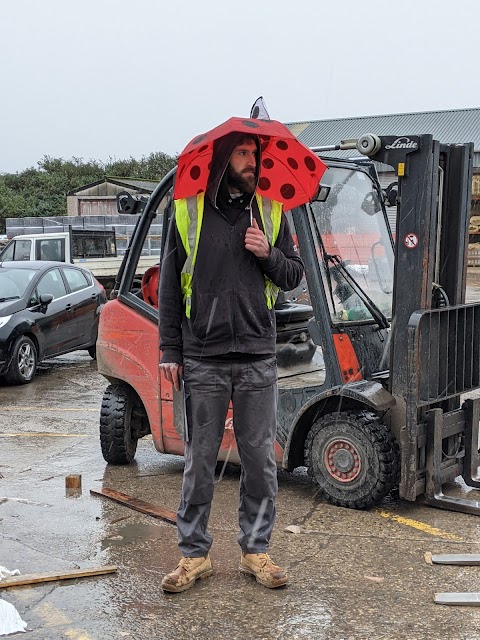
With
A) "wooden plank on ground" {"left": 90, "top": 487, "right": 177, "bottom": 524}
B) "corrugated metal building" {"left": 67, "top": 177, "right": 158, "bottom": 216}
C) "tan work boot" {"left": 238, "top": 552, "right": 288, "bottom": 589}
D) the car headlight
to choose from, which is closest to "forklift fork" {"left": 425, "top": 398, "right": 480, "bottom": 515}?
"tan work boot" {"left": 238, "top": 552, "right": 288, "bottom": 589}

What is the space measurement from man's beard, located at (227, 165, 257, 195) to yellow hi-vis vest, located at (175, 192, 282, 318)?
0.08 meters

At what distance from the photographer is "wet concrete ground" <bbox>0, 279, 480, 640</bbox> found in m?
3.87

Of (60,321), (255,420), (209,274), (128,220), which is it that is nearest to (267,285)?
(209,274)

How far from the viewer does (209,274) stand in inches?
163

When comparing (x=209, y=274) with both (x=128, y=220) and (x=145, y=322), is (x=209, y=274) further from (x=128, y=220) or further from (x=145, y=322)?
(x=128, y=220)

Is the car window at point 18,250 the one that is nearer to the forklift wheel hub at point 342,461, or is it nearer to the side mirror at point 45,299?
the side mirror at point 45,299

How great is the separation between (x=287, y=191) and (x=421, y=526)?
2.17m

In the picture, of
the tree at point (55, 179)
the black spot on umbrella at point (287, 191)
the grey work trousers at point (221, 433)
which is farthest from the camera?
the tree at point (55, 179)

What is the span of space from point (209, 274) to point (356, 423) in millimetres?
1744

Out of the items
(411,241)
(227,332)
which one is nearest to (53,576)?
(227,332)

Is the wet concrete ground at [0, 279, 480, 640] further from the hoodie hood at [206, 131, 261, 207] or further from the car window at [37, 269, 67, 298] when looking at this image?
the car window at [37, 269, 67, 298]

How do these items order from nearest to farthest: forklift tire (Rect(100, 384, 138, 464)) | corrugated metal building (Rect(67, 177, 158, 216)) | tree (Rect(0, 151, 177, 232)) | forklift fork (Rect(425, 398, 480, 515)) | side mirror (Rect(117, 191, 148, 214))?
forklift fork (Rect(425, 398, 480, 515))
side mirror (Rect(117, 191, 148, 214))
forklift tire (Rect(100, 384, 138, 464))
corrugated metal building (Rect(67, 177, 158, 216))
tree (Rect(0, 151, 177, 232))

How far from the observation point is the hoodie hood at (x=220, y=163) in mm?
4117

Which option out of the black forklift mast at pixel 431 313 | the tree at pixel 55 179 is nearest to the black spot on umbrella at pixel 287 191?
the black forklift mast at pixel 431 313
